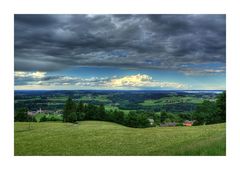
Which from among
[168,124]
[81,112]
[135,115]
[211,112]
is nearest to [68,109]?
[81,112]

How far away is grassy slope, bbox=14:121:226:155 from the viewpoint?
13344 millimetres

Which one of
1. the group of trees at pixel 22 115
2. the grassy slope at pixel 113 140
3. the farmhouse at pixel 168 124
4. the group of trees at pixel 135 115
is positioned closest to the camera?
the grassy slope at pixel 113 140

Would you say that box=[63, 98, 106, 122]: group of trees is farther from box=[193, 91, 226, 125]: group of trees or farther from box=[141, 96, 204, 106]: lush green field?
box=[193, 91, 226, 125]: group of trees

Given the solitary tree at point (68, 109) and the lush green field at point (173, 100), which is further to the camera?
the solitary tree at point (68, 109)

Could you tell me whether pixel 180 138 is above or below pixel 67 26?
below

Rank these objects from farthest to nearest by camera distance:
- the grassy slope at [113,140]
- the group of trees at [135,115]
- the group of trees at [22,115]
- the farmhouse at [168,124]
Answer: the farmhouse at [168,124] < the group of trees at [135,115] < the group of trees at [22,115] < the grassy slope at [113,140]

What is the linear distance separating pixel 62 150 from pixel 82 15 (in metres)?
3.93

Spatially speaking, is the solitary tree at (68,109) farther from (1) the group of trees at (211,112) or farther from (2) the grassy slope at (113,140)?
(1) the group of trees at (211,112)

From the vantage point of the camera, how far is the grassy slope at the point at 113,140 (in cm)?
1334

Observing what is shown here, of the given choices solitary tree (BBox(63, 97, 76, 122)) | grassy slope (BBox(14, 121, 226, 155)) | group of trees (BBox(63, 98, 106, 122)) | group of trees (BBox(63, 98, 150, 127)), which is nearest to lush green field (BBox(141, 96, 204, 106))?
group of trees (BBox(63, 98, 150, 127))

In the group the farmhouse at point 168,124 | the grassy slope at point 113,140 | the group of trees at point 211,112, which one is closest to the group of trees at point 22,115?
the grassy slope at point 113,140

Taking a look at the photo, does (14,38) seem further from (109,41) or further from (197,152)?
(197,152)
